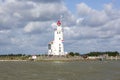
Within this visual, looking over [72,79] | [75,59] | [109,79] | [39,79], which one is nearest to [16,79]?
[39,79]

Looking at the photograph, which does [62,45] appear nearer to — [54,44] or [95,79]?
[54,44]

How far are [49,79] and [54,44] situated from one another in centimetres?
12126

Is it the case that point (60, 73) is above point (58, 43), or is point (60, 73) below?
below

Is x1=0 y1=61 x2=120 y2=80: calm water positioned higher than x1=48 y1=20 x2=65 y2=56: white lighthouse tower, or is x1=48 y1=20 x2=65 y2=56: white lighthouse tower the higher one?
x1=48 y1=20 x2=65 y2=56: white lighthouse tower

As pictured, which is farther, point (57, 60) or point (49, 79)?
point (57, 60)

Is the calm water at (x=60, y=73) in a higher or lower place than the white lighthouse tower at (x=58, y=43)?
lower

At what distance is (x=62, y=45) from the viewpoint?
18088cm

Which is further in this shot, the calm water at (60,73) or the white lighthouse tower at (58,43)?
the white lighthouse tower at (58,43)

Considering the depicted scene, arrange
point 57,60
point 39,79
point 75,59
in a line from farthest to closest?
1. point 75,59
2. point 57,60
3. point 39,79

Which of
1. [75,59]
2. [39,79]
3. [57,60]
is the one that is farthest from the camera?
[75,59]

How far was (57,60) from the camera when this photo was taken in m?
176

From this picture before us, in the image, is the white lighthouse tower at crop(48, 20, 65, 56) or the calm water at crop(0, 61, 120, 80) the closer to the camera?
the calm water at crop(0, 61, 120, 80)

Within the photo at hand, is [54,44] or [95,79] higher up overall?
[54,44]

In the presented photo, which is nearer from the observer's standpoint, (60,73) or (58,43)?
(60,73)
